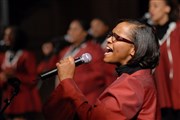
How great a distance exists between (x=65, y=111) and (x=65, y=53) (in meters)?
3.13

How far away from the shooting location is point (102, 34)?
272 inches

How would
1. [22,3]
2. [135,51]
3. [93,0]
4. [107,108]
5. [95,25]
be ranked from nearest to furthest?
[107,108] < [135,51] < [95,25] < [93,0] < [22,3]

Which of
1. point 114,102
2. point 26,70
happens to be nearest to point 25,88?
point 26,70

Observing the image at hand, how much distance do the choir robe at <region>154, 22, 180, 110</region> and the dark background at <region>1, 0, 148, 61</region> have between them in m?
3.06

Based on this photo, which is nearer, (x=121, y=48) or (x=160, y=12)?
(x=121, y=48)

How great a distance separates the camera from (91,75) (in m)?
5.36

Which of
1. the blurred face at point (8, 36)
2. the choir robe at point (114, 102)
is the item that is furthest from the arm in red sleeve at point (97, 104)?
the blurred face at point (8, 36)

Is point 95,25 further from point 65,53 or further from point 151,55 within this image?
point 151,55

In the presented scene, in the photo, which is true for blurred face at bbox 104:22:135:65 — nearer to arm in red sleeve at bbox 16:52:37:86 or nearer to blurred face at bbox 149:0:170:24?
blurred face at bbox 149:0:170:24

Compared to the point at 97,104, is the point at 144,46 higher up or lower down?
higher up

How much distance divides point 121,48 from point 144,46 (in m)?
0.12

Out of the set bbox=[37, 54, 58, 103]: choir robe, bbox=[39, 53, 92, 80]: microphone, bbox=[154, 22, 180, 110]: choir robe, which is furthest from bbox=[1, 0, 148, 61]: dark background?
bbox=[39, 53, 92, 80]: microphone

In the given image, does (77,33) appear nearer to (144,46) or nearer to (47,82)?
(47,82)

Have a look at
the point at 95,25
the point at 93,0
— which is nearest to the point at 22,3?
the point at 93,0
